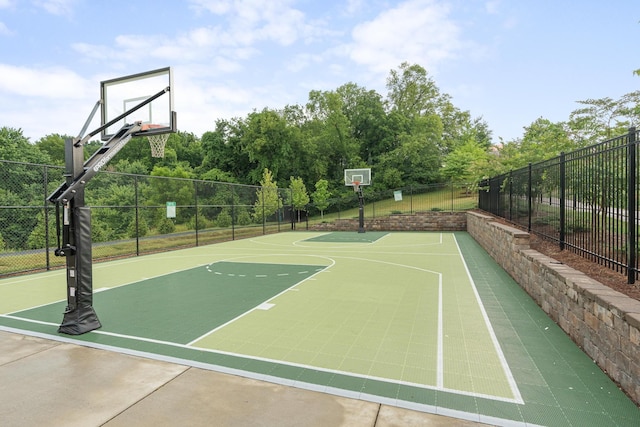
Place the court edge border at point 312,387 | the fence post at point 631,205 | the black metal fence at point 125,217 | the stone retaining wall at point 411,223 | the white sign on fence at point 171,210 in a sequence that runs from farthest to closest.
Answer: the stone retaining wall at point 411,223, the black metal fence at point 125,217, the white sign on fence at point 171,210, the fence post at point 631,205, the court edge border at point 312,387

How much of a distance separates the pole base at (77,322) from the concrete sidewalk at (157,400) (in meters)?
0.79

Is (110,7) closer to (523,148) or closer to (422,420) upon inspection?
(422,420)

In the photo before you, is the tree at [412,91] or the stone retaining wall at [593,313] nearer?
the stone retaining wall at [593,313]

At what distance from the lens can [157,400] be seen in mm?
3055

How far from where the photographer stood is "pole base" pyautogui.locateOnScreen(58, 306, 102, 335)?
470cm

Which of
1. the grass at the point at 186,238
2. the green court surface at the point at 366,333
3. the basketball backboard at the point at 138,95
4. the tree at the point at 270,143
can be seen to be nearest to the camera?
the green court surface at the point at 366,333

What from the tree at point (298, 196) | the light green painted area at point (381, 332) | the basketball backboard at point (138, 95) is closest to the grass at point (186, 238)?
the tree at point (298, 196)

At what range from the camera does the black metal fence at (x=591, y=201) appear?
3996 millimetres

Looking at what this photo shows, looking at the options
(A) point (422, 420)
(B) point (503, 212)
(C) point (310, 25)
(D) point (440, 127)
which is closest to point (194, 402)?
(A) point (422, 420)

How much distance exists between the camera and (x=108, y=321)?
5270 mm

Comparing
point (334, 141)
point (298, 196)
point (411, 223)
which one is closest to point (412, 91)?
point (334, 141)

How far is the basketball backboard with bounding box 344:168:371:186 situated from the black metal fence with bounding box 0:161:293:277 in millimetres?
4656

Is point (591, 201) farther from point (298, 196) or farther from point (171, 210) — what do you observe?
point (298, 196)

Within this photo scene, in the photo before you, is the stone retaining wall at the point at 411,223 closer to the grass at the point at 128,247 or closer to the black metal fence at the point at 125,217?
the black metal fence at the point at 125,217
